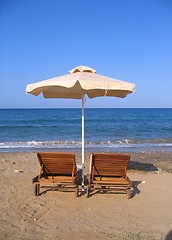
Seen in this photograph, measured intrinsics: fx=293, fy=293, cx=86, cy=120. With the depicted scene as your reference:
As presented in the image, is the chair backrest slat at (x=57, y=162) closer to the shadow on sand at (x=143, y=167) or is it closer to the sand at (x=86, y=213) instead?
the sand at (x=86, y=213)

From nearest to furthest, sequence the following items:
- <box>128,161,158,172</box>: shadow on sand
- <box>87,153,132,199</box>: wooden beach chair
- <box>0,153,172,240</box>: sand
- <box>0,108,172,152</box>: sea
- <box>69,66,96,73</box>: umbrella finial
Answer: <box>0,153,172,240</box>: sand → <box>87,153,132,199</box>: wooden beach chair → <box>69,66,96,73</box>: umbrella finial → <box>128,161,158,172</box>: shadow on sand → <box>0,108,172,152</box>: sea

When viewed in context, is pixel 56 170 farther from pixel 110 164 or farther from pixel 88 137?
pixel 88 137

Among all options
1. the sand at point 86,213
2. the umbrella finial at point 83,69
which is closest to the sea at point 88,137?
the sand at point 86,213

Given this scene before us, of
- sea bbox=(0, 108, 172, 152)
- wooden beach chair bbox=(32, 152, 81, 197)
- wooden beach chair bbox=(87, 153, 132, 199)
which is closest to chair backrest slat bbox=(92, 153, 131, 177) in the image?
wooden beach chair bbox=(87, 153, 132, 199)

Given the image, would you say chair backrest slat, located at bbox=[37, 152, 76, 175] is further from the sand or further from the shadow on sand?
the shadow on sand

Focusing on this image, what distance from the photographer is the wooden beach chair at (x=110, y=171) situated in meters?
5.56

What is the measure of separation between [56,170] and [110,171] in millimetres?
1081

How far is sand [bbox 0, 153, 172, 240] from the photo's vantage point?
4031 millimetres

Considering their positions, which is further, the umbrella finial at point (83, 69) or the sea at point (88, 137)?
the sea at point (88, 137)

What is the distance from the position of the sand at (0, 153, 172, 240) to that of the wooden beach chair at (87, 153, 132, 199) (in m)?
0.28

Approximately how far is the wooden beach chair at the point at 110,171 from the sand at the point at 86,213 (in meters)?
0.28

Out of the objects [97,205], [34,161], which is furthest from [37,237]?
[34,161]

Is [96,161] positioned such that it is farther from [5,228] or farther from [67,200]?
[5,228]

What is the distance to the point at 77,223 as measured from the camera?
173 inches
